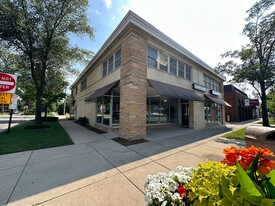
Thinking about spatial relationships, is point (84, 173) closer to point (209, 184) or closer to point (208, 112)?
point (209, 184)

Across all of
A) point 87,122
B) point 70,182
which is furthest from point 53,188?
point 87,122

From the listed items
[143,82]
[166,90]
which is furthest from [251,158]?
[166,90]

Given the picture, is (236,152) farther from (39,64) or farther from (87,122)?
(39,64)

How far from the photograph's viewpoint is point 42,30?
480 inches

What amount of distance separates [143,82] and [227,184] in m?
7.74

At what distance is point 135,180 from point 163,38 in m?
9.28

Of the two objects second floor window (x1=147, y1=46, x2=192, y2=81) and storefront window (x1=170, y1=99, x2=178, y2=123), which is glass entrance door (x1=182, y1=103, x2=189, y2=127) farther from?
second floor window (x1=147, y1=46, x2=192, y2=81)

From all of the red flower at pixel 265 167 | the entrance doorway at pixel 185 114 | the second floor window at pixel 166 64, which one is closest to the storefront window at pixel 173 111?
the entrance doorway at pixel 185 114

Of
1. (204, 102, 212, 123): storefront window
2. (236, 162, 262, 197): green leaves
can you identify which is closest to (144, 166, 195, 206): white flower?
(236, 162, 262, 197): green leaves

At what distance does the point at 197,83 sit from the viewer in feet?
46.2

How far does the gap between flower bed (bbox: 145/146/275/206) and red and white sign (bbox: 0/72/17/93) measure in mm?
9494

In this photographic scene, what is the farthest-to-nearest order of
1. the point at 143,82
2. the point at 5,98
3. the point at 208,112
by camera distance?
1. the point at 208,112
2. the point at 143,82
3. the point at 5,98

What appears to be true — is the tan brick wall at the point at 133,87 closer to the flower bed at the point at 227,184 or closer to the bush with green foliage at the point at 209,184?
the flower bed at the point at 227,184

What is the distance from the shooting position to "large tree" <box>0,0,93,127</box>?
10.7 meters
